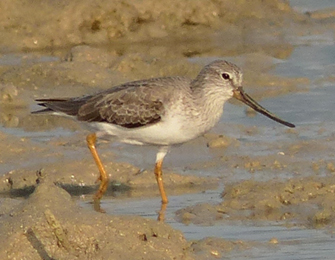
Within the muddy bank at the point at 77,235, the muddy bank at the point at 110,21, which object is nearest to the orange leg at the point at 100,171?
the muddy bank at the point at 77,235

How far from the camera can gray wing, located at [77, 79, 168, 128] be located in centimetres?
905

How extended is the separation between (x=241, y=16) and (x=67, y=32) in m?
3.05

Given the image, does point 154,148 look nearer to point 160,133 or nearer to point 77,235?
point 160,133

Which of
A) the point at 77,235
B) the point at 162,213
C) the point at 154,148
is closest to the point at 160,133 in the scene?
the point at 162,213

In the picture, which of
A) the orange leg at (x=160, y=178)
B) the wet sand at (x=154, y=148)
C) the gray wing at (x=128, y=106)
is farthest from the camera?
the gray wing at (x=128, y=106)

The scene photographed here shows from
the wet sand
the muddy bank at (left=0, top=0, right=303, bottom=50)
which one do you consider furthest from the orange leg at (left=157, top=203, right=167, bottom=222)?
the muddy bank at (left=0, top=0, right=303, bottom=50)

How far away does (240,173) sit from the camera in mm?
9586

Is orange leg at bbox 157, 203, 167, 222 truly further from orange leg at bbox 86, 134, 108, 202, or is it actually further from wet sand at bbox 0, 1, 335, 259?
orange leg at bbox 86, 134, 108, 202

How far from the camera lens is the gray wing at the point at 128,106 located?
905 centimetres

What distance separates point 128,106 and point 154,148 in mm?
1247

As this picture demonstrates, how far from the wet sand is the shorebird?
0.43 metres

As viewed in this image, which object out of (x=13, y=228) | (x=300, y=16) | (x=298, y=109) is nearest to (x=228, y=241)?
(x=13, y=228)

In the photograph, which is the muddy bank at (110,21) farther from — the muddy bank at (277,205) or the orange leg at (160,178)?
the muddy bank at (277,205)

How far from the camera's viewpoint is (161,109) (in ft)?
29.5
